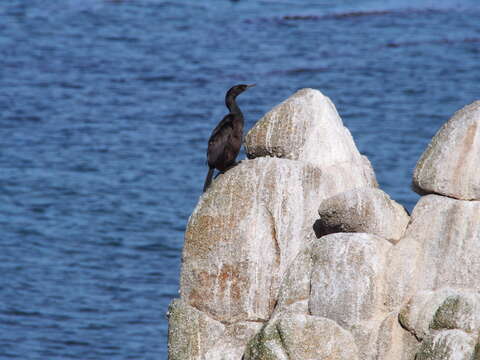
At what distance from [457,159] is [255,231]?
261 cm

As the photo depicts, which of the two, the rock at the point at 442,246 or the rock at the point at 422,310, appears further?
the rock at the point at 442,246

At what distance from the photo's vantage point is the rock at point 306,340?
13.8m

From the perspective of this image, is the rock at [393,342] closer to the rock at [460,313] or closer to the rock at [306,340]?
the rock at [306,340]

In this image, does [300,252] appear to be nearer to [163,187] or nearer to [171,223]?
→ [171,223]

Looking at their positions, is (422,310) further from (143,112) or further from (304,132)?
(143,112)

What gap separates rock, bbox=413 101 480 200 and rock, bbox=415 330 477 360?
1.65 m

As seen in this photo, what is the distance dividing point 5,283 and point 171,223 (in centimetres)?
612

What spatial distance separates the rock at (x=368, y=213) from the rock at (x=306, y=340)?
121 centimetres

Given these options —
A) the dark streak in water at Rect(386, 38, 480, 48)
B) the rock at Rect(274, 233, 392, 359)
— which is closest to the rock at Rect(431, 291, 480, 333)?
the rock at Rect(274, 233, 392, 359)

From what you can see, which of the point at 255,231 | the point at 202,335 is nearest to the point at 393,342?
the point at 255,231

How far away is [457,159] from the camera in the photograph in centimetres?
1403

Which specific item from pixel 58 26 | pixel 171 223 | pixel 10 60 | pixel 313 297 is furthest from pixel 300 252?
pixel 58 26

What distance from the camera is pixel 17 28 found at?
230 ft

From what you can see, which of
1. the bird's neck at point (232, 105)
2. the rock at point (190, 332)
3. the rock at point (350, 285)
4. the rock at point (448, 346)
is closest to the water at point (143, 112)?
the bird's neck at point (232, 105)
